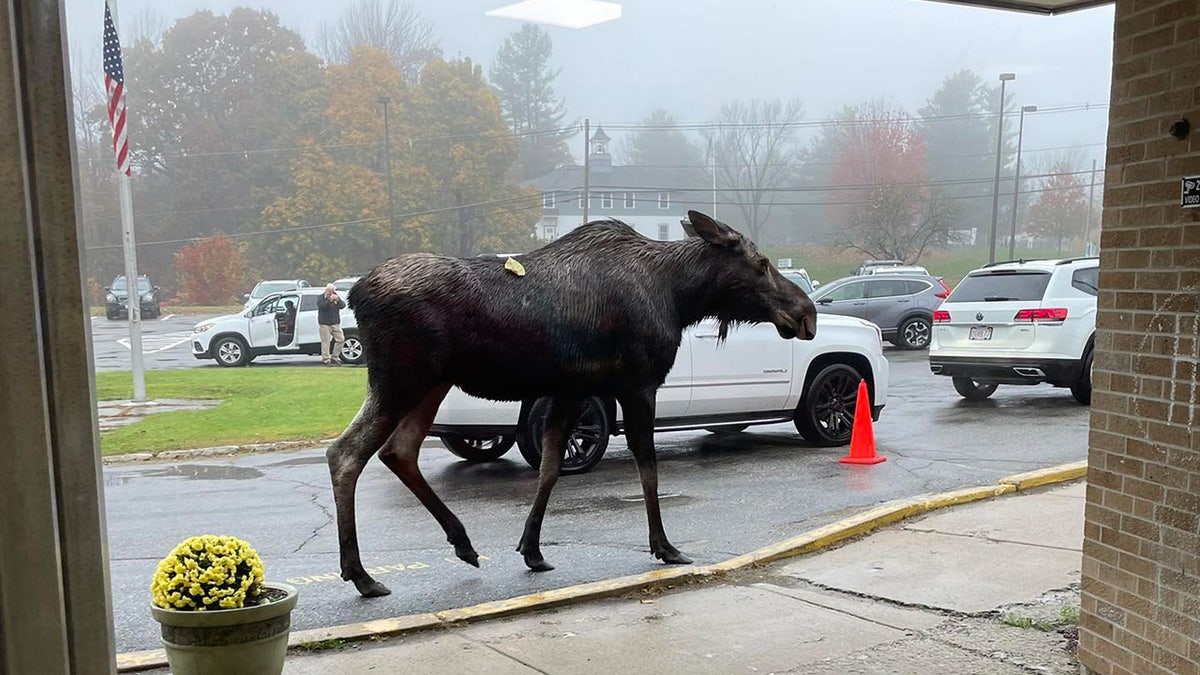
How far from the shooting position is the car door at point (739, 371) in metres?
9.60

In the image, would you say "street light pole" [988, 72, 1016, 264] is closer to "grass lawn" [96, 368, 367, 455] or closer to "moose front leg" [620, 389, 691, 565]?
"grass lawn" [96, 368, 367, 455]

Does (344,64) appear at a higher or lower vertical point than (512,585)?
higher

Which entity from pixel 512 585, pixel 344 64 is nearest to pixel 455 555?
pixel 512 585

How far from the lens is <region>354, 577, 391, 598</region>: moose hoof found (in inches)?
213

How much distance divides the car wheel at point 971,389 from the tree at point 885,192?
18.3 feet

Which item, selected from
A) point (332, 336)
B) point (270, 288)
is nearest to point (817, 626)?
point (332, 336)

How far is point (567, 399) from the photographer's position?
5.93m

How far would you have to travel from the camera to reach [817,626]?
186 inches

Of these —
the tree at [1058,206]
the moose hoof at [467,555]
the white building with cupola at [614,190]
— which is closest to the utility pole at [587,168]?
the white building with cupola at [614,190]

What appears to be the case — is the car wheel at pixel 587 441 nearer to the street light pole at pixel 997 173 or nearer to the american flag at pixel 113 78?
the american flag at pixel 113 78

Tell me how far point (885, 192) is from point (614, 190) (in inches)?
663

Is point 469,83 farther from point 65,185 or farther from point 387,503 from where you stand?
point 65,185

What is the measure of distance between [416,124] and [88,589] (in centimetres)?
1390

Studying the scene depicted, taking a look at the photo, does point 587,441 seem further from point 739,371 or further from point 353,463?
point 353,463
